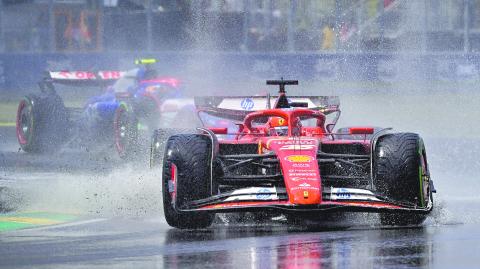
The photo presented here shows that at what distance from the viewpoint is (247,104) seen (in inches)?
597

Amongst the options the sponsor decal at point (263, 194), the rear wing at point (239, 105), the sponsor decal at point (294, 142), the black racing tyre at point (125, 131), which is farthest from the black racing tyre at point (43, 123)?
the sponsor decal at point (263, 194)

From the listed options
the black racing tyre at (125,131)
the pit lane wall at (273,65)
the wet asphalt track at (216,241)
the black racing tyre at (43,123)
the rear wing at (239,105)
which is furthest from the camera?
the pit lane wall at (273,65)

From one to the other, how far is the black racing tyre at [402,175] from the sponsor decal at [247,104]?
11.9ft

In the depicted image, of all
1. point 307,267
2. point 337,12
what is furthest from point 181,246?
point 337,12

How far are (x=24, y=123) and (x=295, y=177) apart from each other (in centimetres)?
1269

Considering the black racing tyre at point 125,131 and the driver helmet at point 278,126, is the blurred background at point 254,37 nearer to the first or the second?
the black racing tyre at point 125,131

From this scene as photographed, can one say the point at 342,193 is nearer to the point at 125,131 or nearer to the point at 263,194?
the point at 263,194

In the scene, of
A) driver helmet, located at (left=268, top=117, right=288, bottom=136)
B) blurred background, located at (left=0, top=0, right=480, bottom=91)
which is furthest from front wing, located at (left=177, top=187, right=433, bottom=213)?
blurred background, located at (left=0, top=0, right=480, bottom=91)

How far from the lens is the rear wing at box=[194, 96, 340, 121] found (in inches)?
591

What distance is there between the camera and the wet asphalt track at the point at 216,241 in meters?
8.91

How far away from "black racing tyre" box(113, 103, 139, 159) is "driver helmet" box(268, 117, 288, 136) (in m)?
7.95

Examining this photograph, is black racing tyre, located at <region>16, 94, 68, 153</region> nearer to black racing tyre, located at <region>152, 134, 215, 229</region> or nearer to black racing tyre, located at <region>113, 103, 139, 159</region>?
black racing tyre, located at <region>113, 103, 139, 159</region>

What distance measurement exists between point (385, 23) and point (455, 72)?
2606mm

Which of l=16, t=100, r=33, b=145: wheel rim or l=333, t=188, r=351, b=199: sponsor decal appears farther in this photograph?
l=16, t=100, r=33, b=145: wheel rim
